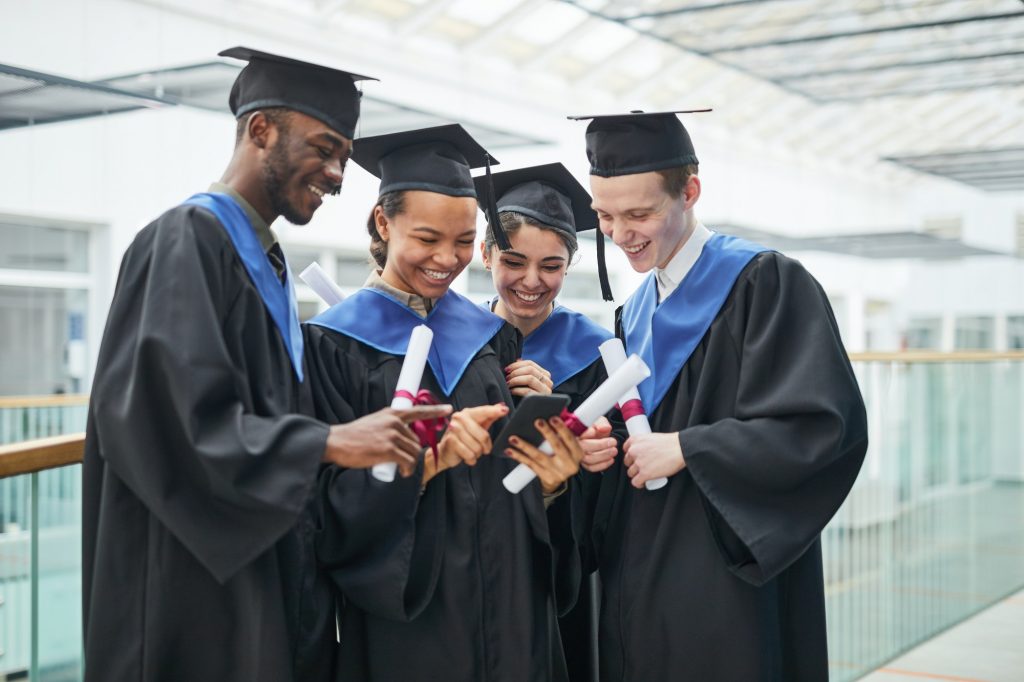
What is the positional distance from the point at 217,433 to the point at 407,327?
0.68 meters

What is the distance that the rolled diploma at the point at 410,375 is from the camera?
2131 mm

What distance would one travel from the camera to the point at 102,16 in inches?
368

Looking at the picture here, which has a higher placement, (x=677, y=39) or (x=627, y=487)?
(x=677, y=39)

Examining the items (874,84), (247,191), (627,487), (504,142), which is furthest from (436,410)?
(874,84)

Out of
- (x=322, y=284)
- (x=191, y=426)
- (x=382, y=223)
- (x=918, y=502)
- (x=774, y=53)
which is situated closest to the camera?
(x=191, y=426)

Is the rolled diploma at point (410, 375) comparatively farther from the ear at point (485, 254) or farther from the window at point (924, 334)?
the window at point (924, 334)

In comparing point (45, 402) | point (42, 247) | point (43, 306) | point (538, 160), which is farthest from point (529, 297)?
point (538, 160)

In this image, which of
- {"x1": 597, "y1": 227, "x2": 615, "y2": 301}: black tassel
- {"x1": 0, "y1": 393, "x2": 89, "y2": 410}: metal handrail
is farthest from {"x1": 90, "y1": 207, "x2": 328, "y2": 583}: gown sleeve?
{"x1": 0, "y1": 393, "x2": 89, "y2": 410}: metal handrail

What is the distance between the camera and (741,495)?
2.51 m

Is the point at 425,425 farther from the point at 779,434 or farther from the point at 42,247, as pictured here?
the point at 42,247

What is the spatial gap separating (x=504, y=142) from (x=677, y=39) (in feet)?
5.82

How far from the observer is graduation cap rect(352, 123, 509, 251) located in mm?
2543

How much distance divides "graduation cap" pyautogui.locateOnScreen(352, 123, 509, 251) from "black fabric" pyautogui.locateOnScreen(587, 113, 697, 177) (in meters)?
0.31

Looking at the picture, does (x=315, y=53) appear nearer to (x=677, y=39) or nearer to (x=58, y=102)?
(x=677, y=39)
